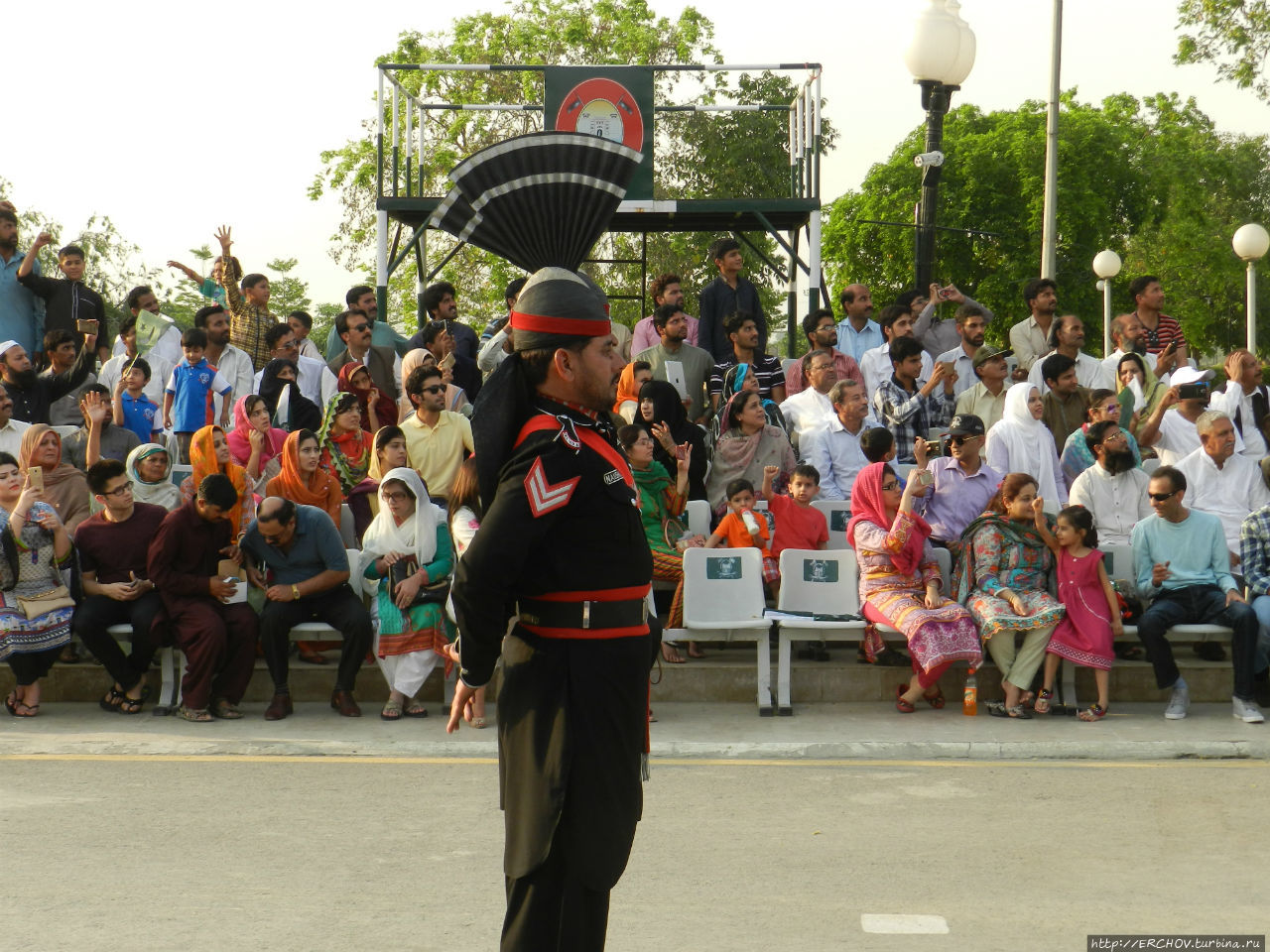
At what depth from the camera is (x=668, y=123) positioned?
89.0 ft

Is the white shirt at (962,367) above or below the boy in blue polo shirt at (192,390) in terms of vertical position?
above

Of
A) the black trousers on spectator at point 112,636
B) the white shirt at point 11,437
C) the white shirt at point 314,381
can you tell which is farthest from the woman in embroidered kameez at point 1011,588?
the white shirt at point 11,437

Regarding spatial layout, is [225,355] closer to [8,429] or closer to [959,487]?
[8,429]

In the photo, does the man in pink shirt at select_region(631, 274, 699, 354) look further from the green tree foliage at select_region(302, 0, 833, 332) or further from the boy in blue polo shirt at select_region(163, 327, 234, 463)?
the green tree foliage at select_region(302, 0, 833, 332)

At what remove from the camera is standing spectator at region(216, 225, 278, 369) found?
42.2 feet

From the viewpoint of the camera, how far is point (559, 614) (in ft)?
13.0

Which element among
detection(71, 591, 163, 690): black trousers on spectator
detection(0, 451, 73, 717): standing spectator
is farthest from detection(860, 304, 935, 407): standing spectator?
detection(0, 451, 73, 717): standing spectator

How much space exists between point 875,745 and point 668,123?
2087cm

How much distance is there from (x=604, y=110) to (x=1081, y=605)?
8643 millimetres

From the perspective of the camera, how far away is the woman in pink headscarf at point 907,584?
889 centimetres

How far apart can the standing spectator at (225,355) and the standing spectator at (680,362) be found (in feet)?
10.7

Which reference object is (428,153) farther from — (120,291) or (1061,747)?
(1061,747)

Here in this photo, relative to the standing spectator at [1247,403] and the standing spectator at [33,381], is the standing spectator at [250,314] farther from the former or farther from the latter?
the standing spectator at [1247,403]

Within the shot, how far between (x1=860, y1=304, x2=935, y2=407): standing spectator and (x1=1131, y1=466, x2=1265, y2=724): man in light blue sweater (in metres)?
3.26
